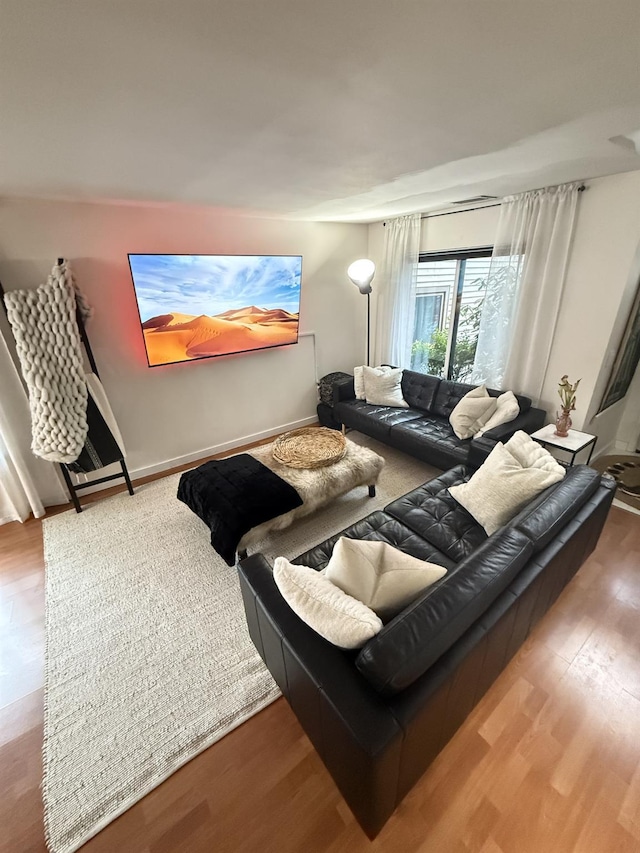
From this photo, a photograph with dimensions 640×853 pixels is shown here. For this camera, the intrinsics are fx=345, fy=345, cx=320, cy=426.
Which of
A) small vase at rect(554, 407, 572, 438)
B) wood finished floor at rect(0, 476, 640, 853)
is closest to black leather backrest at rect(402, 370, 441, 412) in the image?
small vase at rect(554, 407, 572, 438)

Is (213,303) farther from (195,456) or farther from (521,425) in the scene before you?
(521,425)

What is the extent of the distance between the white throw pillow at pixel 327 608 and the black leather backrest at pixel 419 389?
9.14 feet

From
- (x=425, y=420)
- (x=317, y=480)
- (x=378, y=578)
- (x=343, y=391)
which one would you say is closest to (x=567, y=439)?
(x=425, y=420)

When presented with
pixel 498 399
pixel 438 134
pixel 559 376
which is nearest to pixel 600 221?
pixel 559 376

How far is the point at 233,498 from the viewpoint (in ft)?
7.44

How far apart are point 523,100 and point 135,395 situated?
3.26 meters

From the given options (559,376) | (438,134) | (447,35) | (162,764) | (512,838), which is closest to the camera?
(447,35)

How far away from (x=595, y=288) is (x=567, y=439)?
1.20m

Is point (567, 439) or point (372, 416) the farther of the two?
point (372, 416)

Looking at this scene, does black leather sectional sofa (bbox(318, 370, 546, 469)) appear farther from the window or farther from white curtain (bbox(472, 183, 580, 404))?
the window

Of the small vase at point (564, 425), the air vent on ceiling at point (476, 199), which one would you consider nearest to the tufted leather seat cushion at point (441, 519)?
the small vase at point (564, 425)

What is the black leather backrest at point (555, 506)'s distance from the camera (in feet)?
4.99

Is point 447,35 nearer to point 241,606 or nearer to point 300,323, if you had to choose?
point 241,606

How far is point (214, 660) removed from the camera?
1.75 metres
